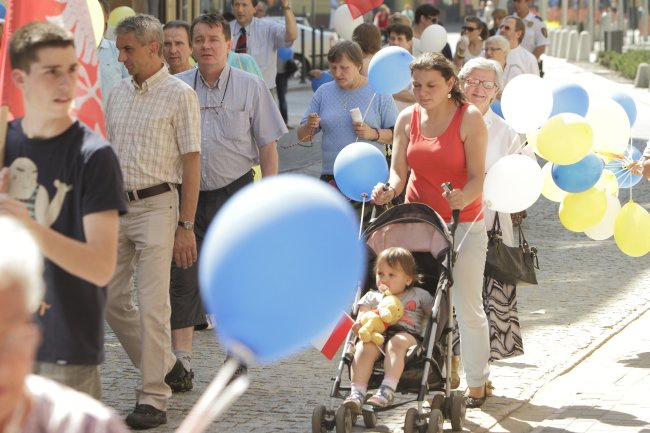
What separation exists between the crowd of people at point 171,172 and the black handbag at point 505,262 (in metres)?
0.12

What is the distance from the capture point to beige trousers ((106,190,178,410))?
6691mm

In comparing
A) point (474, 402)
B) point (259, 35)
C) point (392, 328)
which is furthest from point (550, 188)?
point (259, 35)

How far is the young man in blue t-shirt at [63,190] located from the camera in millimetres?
3902

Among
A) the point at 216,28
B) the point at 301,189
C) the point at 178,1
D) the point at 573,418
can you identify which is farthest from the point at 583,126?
the point at 178,1

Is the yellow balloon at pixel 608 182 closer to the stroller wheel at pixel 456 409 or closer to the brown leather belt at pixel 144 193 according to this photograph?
the stroller wheel at pixel 456 409

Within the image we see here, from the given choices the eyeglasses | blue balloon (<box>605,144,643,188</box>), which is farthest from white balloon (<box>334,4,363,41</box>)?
the eyeglasses

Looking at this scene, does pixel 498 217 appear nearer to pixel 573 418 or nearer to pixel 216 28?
pixel 573 418

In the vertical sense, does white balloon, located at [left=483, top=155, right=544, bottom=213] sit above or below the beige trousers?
above

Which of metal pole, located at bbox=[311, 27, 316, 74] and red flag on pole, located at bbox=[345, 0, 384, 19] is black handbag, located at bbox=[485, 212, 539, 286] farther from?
metal pole, located at bbox=[311, 27, 316, 74]

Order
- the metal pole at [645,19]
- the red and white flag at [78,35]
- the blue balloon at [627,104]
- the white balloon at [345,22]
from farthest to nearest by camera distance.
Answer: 1. the metal pole at [645,19]
2. the white balloon at [345,22]
3. the blue balloon at [627,104]
4. the red and white flag at [78,35]

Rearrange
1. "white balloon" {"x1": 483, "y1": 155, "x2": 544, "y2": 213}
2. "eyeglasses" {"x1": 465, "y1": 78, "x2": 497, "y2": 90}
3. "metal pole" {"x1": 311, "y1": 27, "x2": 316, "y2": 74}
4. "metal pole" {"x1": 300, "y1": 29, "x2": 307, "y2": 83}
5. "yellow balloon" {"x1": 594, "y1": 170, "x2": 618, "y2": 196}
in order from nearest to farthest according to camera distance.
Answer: "white balloon" {"x1": 483, "y1": 155, "x2": 544, "y2": 213} < "eyeglasses" {"x1": 465, "y1": 78, "x2": 497, "y2": 90} < "yellow balloon" {"x1": 594, "y1": 170, "x2": 618, "y2": 196} < "metal pole" {"x1": 300, "y1": 29, "x2": 307, "y2": 83} < "metal pole" {"x1": 311, "y1": 27, "x2": 316, "y2": 74}

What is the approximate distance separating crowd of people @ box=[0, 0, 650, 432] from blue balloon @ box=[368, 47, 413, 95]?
12.5 inches

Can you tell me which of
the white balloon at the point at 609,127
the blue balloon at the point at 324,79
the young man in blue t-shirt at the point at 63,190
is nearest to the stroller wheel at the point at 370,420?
the white balloon at the point at 609,127

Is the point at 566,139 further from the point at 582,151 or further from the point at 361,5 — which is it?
the point at 361,5
